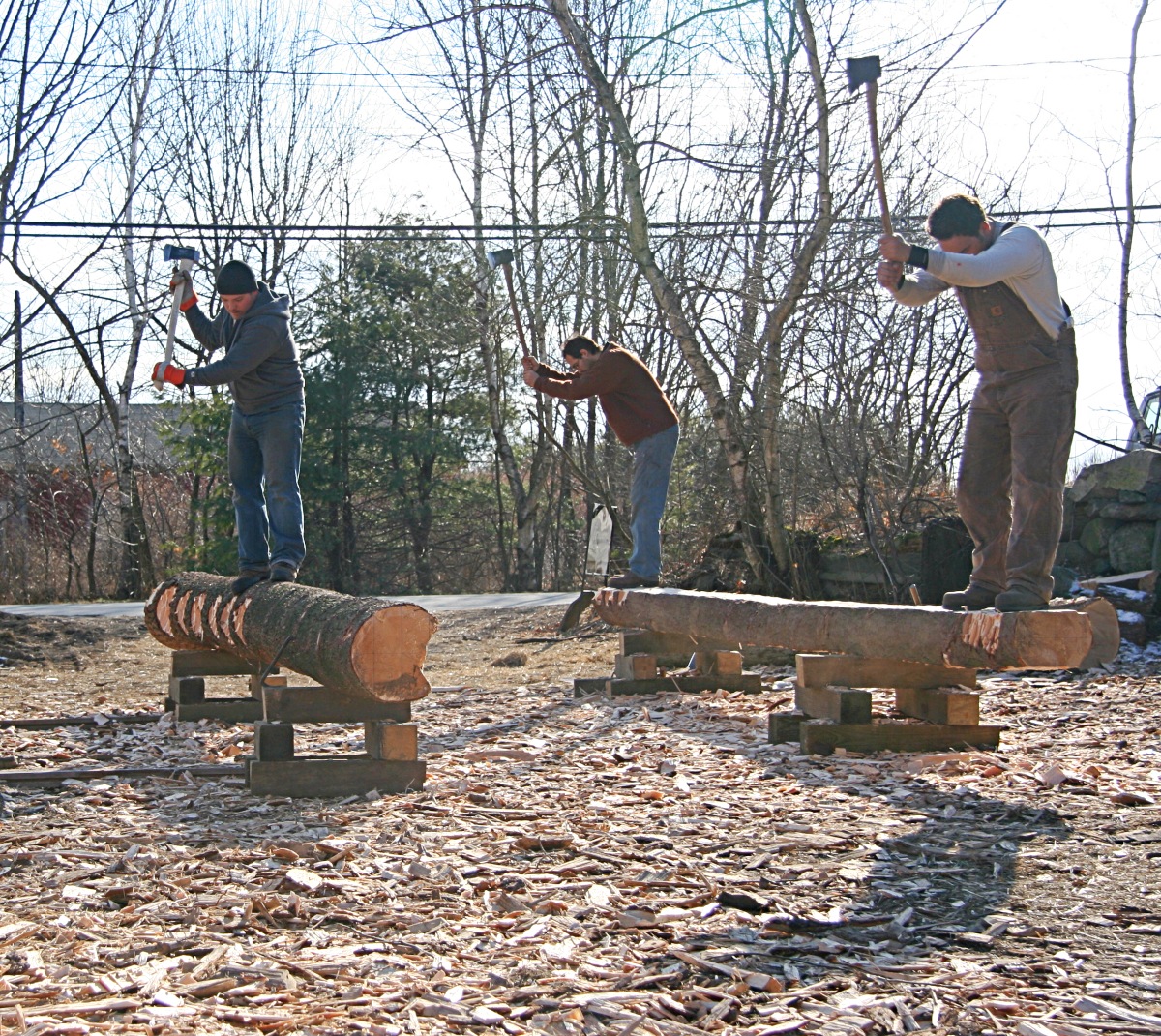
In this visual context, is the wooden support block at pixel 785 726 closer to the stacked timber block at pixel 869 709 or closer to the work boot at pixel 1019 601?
the stacked timber block at pixel 869 709

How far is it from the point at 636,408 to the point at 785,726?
295 centimetres

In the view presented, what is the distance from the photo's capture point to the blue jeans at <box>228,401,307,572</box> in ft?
22.2

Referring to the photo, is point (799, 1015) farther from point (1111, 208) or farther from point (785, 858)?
point (1111, 208)

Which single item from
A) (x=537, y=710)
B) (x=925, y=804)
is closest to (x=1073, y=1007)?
(x=925, y=804)

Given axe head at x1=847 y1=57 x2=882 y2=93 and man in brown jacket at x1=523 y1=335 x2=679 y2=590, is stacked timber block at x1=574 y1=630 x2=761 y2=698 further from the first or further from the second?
axe head at x1=847 y1=57 x2=882 y2=93

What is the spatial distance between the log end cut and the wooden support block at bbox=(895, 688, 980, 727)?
2561 millimetres

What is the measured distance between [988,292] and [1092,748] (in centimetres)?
236

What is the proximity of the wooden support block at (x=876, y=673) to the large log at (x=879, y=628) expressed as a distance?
0.09 meters

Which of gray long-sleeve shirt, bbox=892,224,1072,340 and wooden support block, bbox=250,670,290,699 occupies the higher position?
gray long-sleeve shirt, bbox=892,224,1072,340

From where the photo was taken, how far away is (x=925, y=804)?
4.84m

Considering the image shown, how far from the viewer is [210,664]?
755 centimetres

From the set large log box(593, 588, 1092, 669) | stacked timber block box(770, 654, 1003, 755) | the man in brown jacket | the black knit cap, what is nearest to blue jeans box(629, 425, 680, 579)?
the man in brown jacket

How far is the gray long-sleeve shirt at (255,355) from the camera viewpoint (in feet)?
21.3

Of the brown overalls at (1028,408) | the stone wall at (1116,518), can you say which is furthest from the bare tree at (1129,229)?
the brown overalls at (1028,408)
